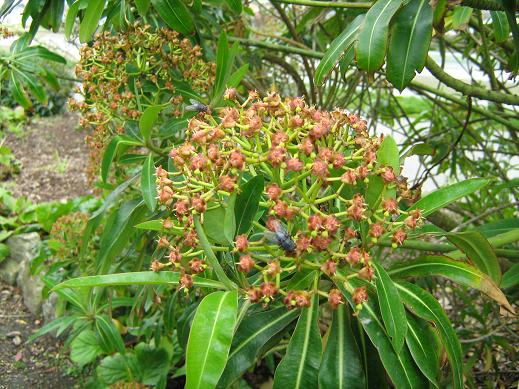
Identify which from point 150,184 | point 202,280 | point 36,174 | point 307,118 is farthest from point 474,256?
point 36,174

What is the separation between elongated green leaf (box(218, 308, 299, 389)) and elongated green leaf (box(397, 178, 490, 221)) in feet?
1.06

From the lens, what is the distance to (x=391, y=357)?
3.37 feet

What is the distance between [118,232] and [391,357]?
80 centimetres

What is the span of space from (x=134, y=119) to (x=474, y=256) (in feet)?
3.11

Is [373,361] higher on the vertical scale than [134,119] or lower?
lower

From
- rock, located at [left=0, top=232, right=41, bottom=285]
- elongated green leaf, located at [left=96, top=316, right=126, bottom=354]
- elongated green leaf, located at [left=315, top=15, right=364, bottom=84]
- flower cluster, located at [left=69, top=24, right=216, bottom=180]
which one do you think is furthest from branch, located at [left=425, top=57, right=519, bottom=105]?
rock, located at [left=0, top=232, right=41, bottom=285]

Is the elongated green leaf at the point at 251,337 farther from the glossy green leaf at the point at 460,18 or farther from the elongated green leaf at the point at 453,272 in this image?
the glossy green leaf at the point at 460,18

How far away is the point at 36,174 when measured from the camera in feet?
18.8

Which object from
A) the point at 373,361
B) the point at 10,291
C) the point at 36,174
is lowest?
the point at 10,291

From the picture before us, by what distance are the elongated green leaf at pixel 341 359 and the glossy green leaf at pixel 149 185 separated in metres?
0.50

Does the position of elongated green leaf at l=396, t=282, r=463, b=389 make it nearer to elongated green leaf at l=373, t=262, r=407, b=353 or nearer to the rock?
elongated green leaf at l=373, t=262, r=407, b=353

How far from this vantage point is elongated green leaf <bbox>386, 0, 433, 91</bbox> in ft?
3.46

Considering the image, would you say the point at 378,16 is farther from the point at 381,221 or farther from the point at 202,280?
the point at 202,280

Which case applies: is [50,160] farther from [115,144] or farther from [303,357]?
[303,357]
